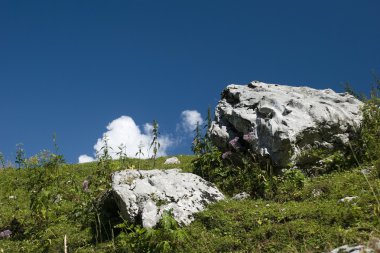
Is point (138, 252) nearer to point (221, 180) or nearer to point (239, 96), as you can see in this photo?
point (221, 180)

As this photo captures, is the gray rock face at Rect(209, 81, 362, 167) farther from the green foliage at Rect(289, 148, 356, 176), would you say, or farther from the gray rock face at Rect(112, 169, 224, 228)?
the gray rock face at Rect(112, 169, 224, 228)

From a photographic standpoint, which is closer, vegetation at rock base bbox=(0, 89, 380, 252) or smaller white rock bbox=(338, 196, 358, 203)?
vegetation at rock base bbox=(0, 89, 380, 252)

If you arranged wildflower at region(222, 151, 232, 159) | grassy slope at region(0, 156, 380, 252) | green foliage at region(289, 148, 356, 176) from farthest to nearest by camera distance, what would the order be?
wildflower at region(222, 151, 232, 159)
green foliage at region(289, 148, 356, 176)
grassy slope at region(0, 156, 380, 252)

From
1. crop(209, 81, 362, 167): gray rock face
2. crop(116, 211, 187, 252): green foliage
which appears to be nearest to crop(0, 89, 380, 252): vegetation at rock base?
crop(116, 211, 187, 252): green foliage

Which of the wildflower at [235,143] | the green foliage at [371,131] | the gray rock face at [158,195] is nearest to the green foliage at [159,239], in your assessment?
the gray rock face at [158,195]

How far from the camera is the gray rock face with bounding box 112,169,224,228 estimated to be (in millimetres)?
11016

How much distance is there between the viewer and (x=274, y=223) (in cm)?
997

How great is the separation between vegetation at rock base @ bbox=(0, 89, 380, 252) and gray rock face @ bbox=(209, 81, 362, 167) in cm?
44

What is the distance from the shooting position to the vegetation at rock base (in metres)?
9.21

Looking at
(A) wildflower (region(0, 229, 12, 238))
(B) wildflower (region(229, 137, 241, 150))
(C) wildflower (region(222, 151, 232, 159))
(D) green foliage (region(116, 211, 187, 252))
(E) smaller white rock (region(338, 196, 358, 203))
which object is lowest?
(D) green foliage (region(116, 211, 187, 252))

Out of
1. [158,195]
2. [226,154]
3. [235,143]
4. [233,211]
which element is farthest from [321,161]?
[158,195]

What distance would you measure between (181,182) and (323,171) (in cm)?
459

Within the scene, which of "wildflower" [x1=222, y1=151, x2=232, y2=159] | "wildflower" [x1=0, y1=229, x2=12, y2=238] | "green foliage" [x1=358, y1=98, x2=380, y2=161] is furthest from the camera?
"wildflower" [x1=222, y1=151, x2=232, y2=159]

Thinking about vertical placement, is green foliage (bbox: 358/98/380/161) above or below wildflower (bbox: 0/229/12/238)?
above
